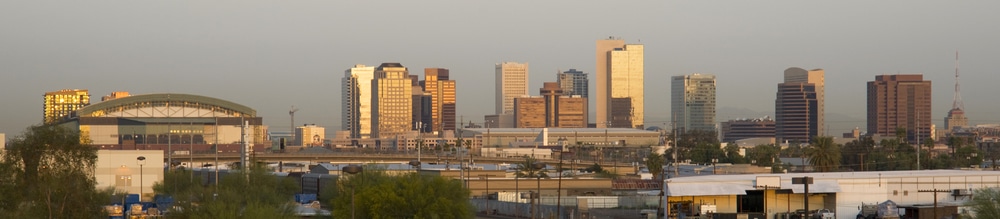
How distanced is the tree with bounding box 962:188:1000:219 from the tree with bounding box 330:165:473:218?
2376 cm

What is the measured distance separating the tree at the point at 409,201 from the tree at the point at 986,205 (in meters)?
23.8

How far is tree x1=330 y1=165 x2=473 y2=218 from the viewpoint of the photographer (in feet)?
250

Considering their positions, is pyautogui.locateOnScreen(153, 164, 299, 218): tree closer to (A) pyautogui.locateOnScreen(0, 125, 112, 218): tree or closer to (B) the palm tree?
(A) pyautogui.locateOnScreen(0, 125, 112, 218): tree

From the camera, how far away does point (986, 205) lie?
217 ft

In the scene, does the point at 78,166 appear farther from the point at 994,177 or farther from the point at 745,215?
the point at 994,177

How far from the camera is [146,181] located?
117250mm

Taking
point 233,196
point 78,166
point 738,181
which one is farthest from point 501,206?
point 78,166

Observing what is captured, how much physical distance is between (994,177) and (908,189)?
5.07m

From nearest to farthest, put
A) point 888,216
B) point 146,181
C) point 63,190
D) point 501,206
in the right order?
1. point 63,190
2. point 888,216
3. point 501,206
4. point 146,181

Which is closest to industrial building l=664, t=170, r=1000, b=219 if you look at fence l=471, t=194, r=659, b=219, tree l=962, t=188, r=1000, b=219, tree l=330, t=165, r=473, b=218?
fence l=471, t=194, r=659, b=219

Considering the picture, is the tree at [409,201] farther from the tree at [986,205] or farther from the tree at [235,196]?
the tree at [986,205]

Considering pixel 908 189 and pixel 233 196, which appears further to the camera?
pixel 908 189

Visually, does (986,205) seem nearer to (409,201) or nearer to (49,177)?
(409,201)

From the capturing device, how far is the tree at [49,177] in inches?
2510
